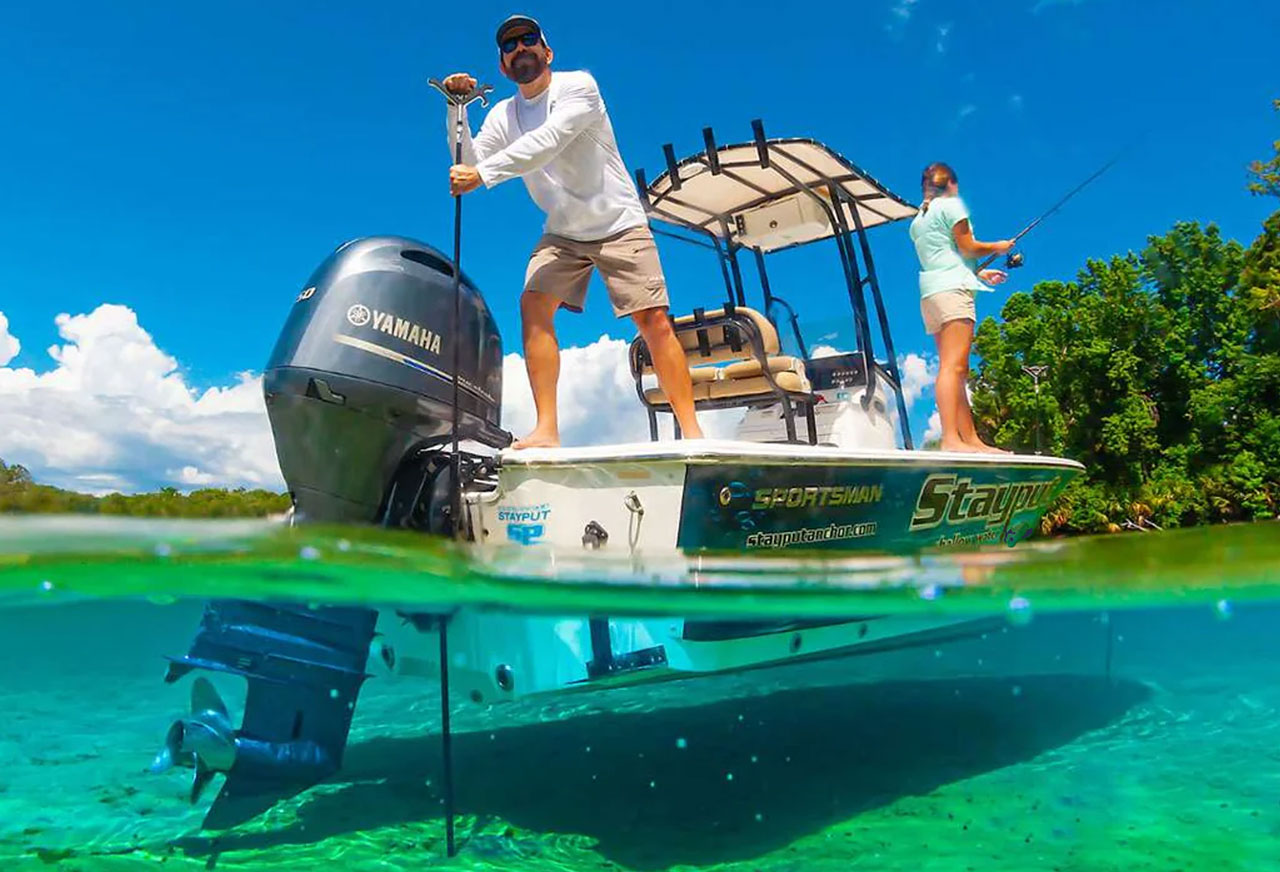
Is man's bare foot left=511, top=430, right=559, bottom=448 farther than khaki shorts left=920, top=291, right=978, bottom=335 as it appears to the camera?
No

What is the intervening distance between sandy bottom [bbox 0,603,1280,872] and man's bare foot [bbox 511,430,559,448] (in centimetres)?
149

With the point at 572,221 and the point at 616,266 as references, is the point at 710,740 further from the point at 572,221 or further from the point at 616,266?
the point at 572,221

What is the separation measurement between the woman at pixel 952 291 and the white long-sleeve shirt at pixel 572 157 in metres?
1.88

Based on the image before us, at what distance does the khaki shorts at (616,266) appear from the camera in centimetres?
352

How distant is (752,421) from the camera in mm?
5684

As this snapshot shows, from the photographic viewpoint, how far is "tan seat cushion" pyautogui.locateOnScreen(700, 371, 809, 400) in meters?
4.77

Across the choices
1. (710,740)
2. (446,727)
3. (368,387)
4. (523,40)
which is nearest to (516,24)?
(523,40)

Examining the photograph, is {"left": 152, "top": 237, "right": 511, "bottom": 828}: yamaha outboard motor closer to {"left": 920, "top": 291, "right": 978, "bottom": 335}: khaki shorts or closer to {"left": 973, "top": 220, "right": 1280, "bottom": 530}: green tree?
{"left": 920, "top": 291, "right": 978, "bottom": 335}: khaki shorts

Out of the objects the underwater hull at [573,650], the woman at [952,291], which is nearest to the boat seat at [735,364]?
the woman at [952,291]

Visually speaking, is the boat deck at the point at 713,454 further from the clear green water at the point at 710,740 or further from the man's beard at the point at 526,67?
the man's beard at the point at 526,67

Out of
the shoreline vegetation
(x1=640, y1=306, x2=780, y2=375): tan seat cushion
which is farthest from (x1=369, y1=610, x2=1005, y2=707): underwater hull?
the shoreline vegetation

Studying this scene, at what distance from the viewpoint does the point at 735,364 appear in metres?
4.95

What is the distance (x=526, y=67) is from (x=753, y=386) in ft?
Answer: 7.22

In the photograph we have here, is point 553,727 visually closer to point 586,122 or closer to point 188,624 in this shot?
point 188,624
